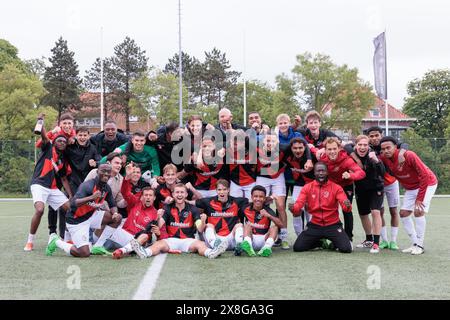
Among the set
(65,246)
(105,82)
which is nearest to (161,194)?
(65,246)

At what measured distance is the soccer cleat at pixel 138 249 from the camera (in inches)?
269

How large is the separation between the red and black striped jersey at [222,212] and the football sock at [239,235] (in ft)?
0.64

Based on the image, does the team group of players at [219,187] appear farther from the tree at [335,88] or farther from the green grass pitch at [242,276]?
the tree at [335,88]

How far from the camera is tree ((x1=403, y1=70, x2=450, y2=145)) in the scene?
2361 inches

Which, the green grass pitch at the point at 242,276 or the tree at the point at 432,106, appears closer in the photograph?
the green grass pitch at the point at 242,276

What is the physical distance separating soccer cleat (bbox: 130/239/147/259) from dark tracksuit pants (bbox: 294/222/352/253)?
2.09 m

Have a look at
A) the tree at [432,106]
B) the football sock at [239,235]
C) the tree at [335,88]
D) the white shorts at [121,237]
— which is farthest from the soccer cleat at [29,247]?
the tree at [432,106]

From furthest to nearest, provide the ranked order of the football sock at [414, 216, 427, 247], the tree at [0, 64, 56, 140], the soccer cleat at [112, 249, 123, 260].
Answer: the tree at [0, 64, 56, 140], the football sock at [414, 216, 427, 247], the soccer cleat at [112, 249, 123, 260]

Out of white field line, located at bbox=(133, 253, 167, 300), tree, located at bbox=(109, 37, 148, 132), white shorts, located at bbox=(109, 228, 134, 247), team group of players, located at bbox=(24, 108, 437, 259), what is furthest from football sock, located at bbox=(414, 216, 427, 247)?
tree, located at bbox=(109, 37, 148, 132)

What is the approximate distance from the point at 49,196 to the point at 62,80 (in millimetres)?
43978

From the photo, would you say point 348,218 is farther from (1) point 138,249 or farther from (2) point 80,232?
(2) point 80,232

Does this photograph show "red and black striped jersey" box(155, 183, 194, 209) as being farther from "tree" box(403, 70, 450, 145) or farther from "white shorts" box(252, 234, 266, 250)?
"tree" box(403, 70, 450, 145)

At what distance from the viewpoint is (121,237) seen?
7680mm
